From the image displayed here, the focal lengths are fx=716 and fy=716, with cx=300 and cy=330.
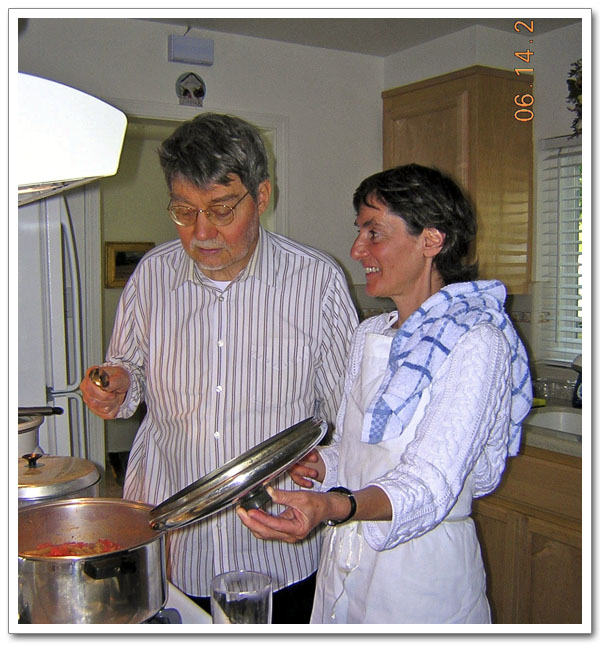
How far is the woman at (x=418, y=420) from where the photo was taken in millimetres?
949

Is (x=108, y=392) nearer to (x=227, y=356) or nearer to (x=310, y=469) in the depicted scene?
(x=227, y=356)

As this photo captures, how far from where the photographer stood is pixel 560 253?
2.79m

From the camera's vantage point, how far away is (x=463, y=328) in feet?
3.30

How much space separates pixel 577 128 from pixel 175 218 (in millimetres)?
1879

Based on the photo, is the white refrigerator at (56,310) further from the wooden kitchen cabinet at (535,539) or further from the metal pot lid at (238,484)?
the metal pot lid at (238,484)

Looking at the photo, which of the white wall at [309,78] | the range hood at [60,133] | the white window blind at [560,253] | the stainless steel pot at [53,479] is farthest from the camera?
the white window blind at [560,253]

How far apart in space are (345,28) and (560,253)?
1229 mm

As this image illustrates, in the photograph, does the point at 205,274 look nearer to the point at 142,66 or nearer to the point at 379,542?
the point at 379,542

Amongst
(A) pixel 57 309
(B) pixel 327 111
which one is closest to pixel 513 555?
(A) pixel 57 309

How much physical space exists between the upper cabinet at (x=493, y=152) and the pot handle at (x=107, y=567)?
7.17 ft

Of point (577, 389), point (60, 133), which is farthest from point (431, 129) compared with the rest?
point (60, 133)

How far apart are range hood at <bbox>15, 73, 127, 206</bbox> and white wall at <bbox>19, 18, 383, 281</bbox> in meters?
2.00

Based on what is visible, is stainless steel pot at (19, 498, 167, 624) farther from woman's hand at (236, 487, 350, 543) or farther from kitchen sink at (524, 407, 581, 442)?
kitchen sink at (524, 407, 581, 442)

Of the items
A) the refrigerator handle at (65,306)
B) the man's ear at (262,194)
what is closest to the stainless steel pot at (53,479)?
the man's ear at (262,194)
